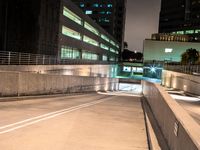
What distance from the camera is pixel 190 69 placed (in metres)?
43.3

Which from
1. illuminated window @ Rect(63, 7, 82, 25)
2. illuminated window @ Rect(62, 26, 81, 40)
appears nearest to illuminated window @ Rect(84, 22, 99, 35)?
illuminated window @ Rect(63, 7, 82, 25)

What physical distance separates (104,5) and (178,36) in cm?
5708

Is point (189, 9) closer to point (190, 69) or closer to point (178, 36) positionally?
point (178, 36)

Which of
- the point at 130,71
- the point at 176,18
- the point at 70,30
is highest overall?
the point at 176,18

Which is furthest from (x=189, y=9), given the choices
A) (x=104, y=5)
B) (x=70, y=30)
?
(x=70, y=30)

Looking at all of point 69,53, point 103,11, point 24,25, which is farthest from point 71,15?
point 103,11

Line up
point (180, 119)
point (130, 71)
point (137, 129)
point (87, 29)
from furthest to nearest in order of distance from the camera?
point (130, 71) → point (87, 29) → point (137, 129) → point (180, 119)

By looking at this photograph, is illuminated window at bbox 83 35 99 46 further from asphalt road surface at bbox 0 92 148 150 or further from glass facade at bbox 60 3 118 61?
asphalt road surface at bbox 0 92 148 150

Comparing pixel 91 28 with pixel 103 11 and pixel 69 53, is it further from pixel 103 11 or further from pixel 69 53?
pixel 103 11

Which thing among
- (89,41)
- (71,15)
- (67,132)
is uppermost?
(71,15)

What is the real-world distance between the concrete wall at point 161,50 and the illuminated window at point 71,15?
137 ft

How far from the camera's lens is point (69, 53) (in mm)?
55656

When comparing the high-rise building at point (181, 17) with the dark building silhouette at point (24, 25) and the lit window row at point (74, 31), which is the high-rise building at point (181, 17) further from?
the dark building silhouette at point (24, 25)

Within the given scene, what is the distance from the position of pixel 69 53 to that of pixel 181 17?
343 ft
